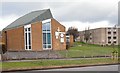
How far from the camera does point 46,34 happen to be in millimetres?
52562

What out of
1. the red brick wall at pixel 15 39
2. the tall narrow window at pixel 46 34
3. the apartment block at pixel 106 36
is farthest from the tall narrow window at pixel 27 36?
the apartment block at pixel 106 36

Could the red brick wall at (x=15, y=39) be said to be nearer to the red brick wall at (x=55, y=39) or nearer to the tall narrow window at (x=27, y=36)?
the tall narrow window at (x=27, y=36)

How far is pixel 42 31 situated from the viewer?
51.9m

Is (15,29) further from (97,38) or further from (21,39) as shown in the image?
(97,38)

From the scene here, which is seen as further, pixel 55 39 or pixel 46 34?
pixel 55 39

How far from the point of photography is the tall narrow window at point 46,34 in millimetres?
51812

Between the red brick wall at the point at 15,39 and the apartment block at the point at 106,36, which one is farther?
the apartment block at the point at 106,36

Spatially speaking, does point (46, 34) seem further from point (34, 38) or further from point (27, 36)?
point (27, 36)

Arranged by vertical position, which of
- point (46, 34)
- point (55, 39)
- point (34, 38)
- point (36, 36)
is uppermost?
point (46, 34)

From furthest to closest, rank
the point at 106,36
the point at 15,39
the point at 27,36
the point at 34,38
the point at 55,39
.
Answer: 1. the point at 106,36
2. the point at 15,39
3. the point at 55,39
4. the point at 27,36
5. the point at 34,38

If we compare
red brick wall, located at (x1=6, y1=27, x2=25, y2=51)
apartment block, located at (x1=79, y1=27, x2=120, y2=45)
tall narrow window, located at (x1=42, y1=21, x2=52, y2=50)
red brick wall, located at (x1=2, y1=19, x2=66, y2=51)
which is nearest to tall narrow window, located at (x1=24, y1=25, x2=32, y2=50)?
red brick wall, located at (x1=2, y1=19, x2=66, y2=51)

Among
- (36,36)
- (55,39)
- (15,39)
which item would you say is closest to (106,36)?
(55,39)

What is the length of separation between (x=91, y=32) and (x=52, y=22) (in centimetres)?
8815

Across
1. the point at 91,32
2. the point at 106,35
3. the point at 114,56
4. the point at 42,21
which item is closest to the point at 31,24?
the point at 42,21
